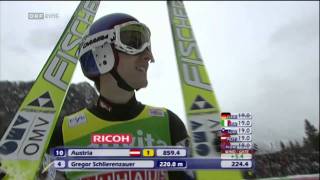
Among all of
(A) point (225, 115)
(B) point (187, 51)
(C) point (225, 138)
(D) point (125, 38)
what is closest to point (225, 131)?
(C) point (225, 138)

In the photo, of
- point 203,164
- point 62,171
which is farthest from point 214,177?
point 62,171

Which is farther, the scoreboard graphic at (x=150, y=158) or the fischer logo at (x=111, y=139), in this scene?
the fischer logo at (x=111, y=139)

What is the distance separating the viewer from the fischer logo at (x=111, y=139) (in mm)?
4121

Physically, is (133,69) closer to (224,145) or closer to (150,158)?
(150,158)

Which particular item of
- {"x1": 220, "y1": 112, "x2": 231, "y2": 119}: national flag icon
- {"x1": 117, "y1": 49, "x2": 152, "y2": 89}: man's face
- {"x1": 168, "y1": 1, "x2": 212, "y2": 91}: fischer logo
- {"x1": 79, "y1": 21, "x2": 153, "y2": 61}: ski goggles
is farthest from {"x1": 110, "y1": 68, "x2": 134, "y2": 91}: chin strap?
{"x1": 220, "y1": 112, "x2": 231, "y2": 119}: national flag icon

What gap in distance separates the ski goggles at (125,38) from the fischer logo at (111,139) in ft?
2.96

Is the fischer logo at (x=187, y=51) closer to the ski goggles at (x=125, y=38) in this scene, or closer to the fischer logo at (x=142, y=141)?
the ski goggles at (x=125, y=38)

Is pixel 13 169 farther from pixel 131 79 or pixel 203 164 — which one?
pixel 203 164

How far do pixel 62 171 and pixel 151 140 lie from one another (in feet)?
3.19

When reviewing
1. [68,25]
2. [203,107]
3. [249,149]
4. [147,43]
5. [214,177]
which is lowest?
[214,177]

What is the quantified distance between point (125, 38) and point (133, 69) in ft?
1.18

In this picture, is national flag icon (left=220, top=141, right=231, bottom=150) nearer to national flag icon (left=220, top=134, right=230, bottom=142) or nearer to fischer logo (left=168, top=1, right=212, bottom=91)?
national flag icon (left=220, top=134, right=230, bottom=142)

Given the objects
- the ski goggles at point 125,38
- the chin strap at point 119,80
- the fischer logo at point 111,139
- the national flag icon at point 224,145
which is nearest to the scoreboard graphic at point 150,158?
the national flag icon at point 224,145

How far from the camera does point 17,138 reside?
4.28m
